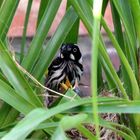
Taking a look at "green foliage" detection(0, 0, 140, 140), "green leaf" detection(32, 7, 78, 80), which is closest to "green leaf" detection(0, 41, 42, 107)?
"green foliage" detection(0, 0, 140, 140)

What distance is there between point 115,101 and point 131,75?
6 cm

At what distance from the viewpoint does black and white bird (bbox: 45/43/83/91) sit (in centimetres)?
84

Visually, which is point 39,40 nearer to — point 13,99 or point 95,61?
point 13,99

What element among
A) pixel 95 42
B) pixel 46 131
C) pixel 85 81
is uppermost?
pixel 95 42

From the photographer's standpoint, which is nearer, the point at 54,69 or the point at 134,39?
the point at 134,39

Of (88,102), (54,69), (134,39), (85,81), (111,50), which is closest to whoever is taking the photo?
(88,102)

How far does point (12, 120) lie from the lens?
577 millimetres

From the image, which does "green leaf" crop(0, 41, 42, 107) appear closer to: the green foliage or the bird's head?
the green foliage

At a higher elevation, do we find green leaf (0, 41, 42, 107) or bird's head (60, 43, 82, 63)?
green leaf (0, 41, 42, 107)

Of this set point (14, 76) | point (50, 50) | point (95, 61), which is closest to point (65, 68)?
point (50, 50)

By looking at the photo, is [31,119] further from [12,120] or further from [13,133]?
[12,120]

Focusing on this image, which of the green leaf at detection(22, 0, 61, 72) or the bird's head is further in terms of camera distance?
the bird's head

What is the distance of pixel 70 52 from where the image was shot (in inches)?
33.4

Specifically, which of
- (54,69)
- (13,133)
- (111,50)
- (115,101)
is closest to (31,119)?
(13,133)
